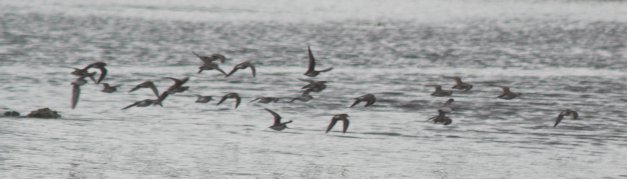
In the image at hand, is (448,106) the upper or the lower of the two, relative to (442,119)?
lower

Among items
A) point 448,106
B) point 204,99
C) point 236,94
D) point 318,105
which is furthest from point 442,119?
point 204,99

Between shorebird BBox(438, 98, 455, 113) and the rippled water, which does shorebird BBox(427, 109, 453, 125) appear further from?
shorebird BBox(438, 98, 455, 113)

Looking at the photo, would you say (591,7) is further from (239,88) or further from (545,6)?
(239,88)

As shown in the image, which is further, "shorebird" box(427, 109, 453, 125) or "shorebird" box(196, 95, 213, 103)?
"shorebird" box(196, 95, 213, 103)

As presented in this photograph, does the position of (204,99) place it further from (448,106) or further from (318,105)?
(448,106)

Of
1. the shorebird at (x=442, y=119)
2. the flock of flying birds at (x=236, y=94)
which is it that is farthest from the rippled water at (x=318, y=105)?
the flock of flying birds at (x=236, y=94)

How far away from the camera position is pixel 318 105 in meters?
29.5

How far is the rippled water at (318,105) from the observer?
70.5ft

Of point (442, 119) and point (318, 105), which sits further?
point (318, 105)

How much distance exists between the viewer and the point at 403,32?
63.7 meters

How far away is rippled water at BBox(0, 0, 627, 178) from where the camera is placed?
21.5 metres

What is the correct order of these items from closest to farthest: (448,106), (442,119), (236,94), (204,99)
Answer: (236,94) < (442,119) < (204,99) < (448,106)

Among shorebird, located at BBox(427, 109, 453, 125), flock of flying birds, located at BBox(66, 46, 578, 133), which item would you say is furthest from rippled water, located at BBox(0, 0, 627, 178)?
flock of flying birds, located at BBox(66, 46, 578, 133)

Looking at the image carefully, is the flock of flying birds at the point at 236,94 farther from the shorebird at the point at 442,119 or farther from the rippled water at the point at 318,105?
the rippled water at the point at 318,105
